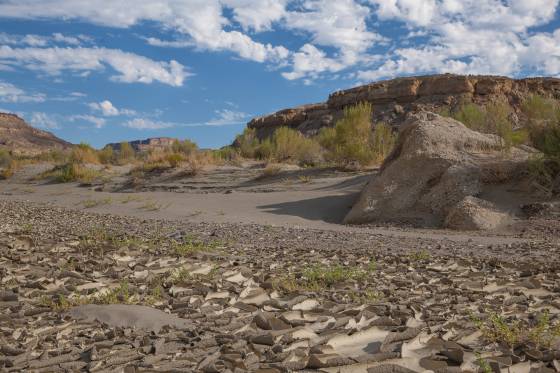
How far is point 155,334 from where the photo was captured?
3.64 meters

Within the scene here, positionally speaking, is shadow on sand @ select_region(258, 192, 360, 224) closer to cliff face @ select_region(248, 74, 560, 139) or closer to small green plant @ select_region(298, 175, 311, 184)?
small green plant @ select_region(298, 175, 311, 184)

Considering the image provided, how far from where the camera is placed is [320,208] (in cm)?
1357

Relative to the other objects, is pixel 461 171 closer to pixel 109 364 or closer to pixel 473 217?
pixel 473 217

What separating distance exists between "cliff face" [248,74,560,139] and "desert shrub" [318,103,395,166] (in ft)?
76.0

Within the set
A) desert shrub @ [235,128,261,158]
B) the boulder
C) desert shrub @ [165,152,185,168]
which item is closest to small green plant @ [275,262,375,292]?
the boulder

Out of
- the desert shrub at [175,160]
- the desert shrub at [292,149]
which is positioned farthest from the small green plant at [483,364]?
the desert shrub at [292,149]

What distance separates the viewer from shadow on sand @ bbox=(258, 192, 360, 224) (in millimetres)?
12991

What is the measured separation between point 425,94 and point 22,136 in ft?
210

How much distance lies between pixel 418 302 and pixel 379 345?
111 cm

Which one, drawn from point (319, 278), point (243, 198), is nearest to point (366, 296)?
point (319, 278)

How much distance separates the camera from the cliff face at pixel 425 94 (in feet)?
152

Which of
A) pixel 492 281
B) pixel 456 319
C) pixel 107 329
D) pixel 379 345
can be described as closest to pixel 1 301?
pixel 107 329

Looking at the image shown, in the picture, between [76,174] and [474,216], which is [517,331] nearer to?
[474,216]

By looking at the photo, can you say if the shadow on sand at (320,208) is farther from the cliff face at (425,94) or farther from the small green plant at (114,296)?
the cliff face at (425,94)
